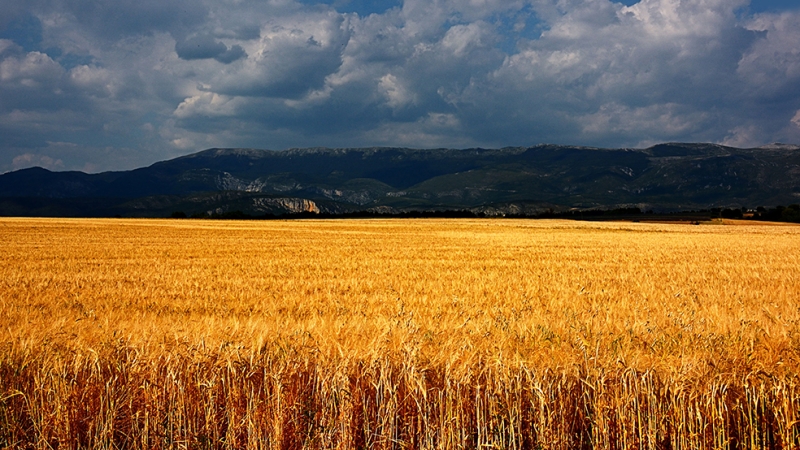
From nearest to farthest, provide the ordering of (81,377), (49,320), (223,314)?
(81,377)
(49,320)
(223,314)

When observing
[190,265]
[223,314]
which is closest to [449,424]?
[223,314]

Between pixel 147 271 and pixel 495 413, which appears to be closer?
pixel 495 413

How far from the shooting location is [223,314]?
11.7 m

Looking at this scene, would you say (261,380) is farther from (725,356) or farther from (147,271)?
(147,271)

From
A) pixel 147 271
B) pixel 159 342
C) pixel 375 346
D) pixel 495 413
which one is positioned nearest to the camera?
pixel 495 413

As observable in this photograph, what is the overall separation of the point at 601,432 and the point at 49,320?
9.12m

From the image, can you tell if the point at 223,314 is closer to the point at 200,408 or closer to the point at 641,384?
the point at 200,408

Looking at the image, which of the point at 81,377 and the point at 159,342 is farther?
the point at 159,342

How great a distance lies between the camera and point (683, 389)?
18.3 ft

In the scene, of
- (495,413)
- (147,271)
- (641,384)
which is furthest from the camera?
(147,271)

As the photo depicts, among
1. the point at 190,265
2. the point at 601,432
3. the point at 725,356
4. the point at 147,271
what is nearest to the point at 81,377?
the point at 601,432

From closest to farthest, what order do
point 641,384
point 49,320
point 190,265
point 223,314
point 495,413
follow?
point 495,413
point 641,384
point 49,320
point 223,314
point 190,265

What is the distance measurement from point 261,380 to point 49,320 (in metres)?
5.86

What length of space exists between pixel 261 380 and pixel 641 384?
3.86 m
